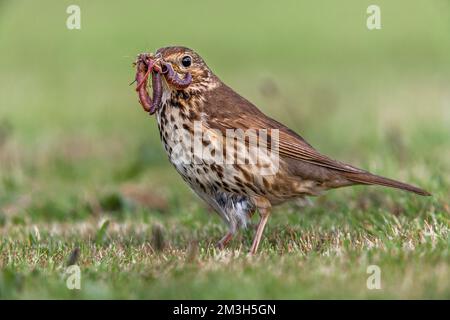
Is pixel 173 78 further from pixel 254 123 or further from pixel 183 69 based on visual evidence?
pixel 254 123

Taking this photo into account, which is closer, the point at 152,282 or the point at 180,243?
the point at 152,282

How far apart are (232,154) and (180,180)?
3.61m

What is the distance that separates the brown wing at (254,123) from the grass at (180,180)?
566mm

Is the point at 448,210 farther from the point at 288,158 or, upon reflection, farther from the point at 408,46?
the point at 408,46

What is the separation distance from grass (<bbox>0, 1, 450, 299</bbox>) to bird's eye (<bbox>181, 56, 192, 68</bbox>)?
1.38 metres

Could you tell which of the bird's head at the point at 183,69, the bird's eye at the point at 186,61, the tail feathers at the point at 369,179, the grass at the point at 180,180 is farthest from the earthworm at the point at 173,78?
the tail feathers at the point at 369,179

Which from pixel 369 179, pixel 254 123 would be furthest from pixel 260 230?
pixel 369 179

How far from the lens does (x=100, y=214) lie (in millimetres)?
8578

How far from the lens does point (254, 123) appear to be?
6641 millimetres

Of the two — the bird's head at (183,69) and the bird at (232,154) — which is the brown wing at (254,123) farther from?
the bird's head at (183,69)

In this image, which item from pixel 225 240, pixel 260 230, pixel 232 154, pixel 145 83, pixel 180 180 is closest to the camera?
pixel 232 154

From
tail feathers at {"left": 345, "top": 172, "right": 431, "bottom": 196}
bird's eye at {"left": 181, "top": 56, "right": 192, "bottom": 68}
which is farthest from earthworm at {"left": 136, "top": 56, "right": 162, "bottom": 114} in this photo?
tail feathers at {"left": 345, "top": 172, "right": 431, "bottom": 196}

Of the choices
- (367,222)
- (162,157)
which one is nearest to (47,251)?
(367,222)

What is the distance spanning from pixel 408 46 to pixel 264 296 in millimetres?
15714
